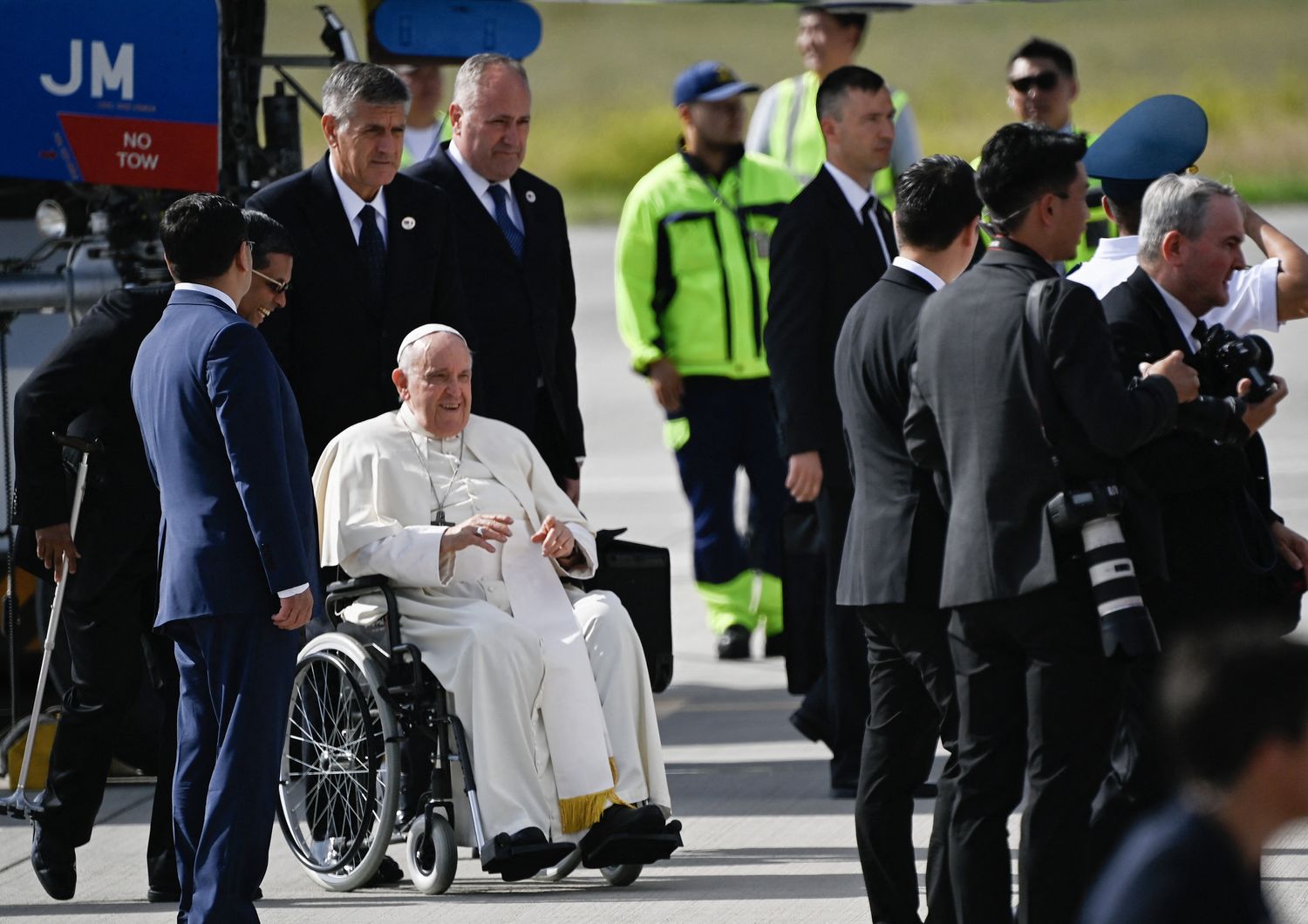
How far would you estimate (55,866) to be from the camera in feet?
17.5

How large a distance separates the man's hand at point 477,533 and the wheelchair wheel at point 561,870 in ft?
2.61

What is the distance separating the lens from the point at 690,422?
344 inches

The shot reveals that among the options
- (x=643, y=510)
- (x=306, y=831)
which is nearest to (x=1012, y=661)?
(x=306, y=831)

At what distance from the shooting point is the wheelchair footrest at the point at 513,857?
5.12m

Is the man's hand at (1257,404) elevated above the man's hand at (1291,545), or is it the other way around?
the man's hand at (1257,404)

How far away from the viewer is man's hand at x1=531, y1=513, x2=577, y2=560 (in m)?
5.50

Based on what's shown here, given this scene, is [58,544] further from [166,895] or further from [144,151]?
[144,151]

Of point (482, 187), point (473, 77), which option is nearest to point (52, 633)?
point (482, 187)

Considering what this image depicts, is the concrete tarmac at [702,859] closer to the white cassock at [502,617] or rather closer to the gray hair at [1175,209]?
the white cassock at [502,617]

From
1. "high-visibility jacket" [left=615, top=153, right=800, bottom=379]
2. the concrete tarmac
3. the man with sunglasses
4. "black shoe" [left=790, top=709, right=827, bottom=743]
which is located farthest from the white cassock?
"high-visibility jacket" [left=615, top=153, right=800, bottom=379]

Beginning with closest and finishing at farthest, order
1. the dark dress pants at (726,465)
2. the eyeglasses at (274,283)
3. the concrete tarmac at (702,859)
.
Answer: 1. the eyeglasses at (274,283)
2. the concrete tarmac at (702,859)
3. the dark dress pants at (726,465)

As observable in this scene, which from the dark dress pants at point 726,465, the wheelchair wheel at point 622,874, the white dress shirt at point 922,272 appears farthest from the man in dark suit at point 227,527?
the dark dress pants at point 726,465

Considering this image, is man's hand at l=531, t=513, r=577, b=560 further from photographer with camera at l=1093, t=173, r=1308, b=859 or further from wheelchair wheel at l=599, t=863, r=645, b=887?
photographer with camera at l=1093, t=173, r=1308, b=859

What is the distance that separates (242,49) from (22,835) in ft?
9.17
